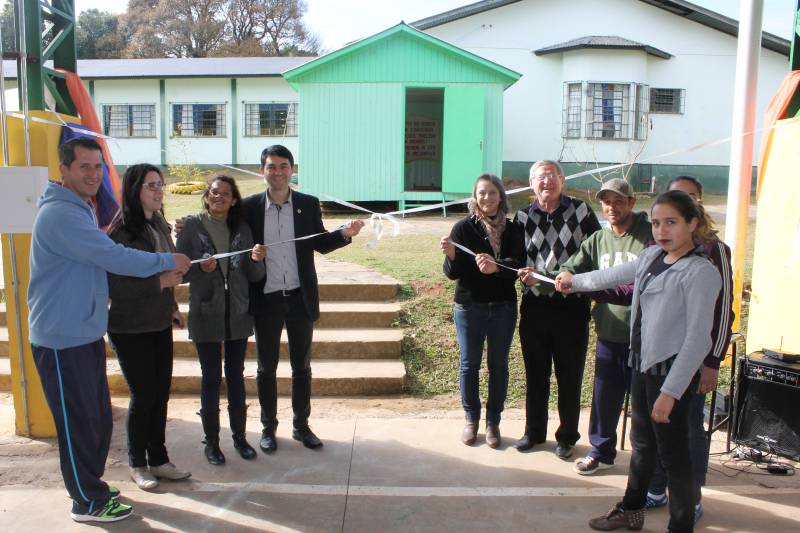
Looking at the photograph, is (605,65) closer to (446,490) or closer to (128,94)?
(128,94)

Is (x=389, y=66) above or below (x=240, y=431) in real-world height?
above

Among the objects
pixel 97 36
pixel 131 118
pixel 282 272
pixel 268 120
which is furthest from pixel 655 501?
pixel 97 36

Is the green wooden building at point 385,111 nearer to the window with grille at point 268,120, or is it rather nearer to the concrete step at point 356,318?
the window with grille at point 268,120

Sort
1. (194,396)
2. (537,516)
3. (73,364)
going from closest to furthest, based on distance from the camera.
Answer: (73,364), (537,516), (194,396)

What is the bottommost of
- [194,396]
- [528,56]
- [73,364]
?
[194,396]

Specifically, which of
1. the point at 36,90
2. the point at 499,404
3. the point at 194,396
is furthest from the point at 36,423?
the point at 499,404

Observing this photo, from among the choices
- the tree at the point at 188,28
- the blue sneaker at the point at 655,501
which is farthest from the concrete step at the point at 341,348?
the tree at the point at 188,28

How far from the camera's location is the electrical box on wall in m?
4.06

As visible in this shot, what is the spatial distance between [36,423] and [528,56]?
16916 millimetres

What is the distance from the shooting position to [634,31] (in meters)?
19.1

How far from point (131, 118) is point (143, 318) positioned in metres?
19.7

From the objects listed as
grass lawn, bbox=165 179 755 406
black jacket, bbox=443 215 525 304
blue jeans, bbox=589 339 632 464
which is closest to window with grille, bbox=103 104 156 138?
grass lawn, bbox=165 179 755 406

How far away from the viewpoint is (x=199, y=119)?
21.1 metres

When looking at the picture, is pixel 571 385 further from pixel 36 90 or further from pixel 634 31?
pixel 634 31
